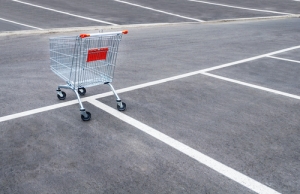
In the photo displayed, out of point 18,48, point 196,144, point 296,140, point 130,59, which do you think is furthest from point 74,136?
point 18,48

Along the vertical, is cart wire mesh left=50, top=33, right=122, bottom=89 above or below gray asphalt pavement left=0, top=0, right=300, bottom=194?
above

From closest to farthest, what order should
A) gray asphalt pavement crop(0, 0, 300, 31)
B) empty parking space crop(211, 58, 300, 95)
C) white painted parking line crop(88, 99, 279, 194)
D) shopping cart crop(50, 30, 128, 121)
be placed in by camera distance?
white painted parking line crop(88, 99, 279, 194)
shopping cart crop(50, 30, 128, 121)
empty parking space crop(211, 58, 300, 95)
gray asphalt pavement crop(0, 0, 300, 31)

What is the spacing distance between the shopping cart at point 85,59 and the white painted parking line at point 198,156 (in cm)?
37

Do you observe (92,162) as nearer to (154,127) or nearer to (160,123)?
(154,127)

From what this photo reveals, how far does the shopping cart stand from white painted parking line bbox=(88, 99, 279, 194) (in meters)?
0.37

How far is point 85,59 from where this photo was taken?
6.06 m

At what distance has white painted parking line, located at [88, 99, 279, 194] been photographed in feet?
14.5

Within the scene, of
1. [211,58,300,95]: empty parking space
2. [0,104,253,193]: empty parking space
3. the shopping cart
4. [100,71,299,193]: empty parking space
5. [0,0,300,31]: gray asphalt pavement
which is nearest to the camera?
[0,104,253,193]: empty parking space

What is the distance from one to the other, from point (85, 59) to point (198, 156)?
7.83ft

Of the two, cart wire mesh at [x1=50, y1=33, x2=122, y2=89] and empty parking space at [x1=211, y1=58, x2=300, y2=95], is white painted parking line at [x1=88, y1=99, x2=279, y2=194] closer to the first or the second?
cart wire mesh at [x1=50, y1=33, x2=122, y2=89]

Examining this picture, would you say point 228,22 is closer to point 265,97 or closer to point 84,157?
point 265,97

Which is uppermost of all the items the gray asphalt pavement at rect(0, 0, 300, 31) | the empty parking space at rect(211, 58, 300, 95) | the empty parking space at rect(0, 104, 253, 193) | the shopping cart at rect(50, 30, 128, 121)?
the shopping cart at rect(50, 30, 128, 121)

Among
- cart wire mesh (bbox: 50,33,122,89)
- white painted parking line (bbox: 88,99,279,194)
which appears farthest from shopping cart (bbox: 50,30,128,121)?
white painted parking line (bbox: 88,99,279,194)

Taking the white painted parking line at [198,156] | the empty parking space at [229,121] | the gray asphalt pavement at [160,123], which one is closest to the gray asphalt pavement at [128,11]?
the gray asphalt pavement at [160,123]
